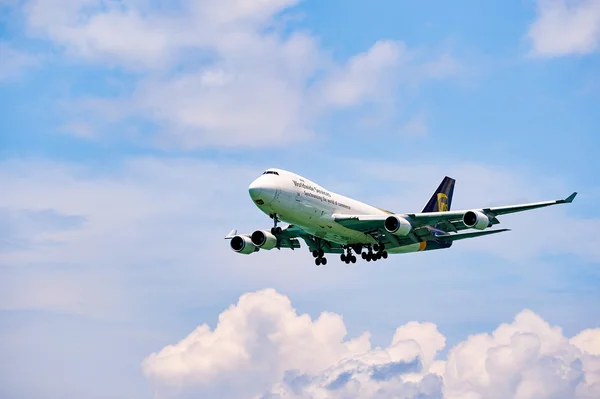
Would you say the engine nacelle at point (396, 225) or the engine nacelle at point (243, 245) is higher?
the engine nacelle at point (243, 245)

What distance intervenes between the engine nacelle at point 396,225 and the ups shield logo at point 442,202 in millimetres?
18406

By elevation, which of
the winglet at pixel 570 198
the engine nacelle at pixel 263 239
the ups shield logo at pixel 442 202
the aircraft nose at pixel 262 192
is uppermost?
the ups shield logo at pixel 442 202

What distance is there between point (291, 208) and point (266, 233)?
32.0 ft

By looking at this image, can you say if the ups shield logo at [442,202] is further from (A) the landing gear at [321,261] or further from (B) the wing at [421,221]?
(A) the landing gear at [321,261]

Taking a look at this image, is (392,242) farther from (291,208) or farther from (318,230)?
(291,208)

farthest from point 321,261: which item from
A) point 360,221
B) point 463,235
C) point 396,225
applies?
point 463,235

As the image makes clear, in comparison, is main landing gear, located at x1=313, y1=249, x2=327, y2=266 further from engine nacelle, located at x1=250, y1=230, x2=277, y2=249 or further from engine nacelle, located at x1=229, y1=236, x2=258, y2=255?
engine nacelle, located at x1=229, y1=236, x2=258, y2=255

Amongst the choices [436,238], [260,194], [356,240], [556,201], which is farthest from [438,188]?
[260,194]

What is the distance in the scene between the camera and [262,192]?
63.2m

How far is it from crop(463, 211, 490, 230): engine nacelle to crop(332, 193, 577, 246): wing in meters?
0.40

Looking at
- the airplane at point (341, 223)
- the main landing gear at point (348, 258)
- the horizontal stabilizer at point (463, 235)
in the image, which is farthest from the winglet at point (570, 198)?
the main landing gear at point (348, 258)

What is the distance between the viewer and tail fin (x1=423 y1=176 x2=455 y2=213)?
85.5 meters

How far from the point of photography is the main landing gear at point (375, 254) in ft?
241

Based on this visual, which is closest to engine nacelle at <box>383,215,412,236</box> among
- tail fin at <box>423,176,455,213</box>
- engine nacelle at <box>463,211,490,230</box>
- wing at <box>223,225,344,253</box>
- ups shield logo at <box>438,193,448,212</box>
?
engine nacelle at <box>463,211,490,230</box>
